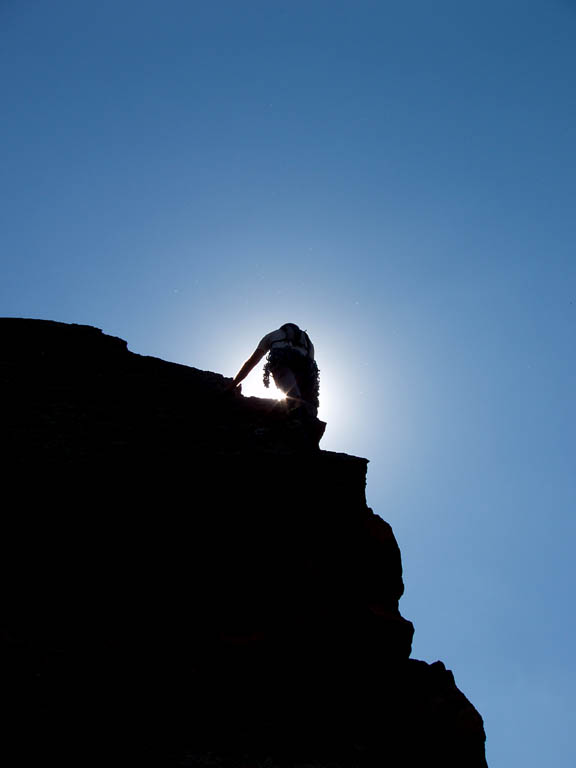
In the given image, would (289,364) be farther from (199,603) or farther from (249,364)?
(199,603)

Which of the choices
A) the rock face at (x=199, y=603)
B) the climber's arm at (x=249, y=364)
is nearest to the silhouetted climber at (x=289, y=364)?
the climber's arm at (x=249, y=364)

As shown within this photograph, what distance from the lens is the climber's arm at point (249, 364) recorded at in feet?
24.7

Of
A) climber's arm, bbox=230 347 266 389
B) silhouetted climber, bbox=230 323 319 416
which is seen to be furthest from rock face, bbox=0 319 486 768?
silhouetted climber, bbox=230 323 319 416

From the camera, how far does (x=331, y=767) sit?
3.78 m

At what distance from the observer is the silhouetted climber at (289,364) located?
7.61m

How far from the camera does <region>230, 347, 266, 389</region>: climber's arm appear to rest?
752 cm

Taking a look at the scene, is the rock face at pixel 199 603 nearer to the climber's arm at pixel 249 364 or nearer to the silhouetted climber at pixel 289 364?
the climber's arm at pixel 249 364

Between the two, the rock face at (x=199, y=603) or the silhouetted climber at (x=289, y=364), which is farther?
the silhouetted climber at (x=289, y=364)

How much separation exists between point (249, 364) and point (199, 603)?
3.92m

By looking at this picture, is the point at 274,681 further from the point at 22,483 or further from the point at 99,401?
the point at 99,401

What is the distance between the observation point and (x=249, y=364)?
306 inches

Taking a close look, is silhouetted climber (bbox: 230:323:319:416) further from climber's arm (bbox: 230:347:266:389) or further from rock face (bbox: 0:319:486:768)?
rock face (bbox: 0:319:486:768)

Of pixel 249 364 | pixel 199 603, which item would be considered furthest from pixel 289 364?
pixel 199 603

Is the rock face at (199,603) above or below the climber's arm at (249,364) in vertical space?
below
